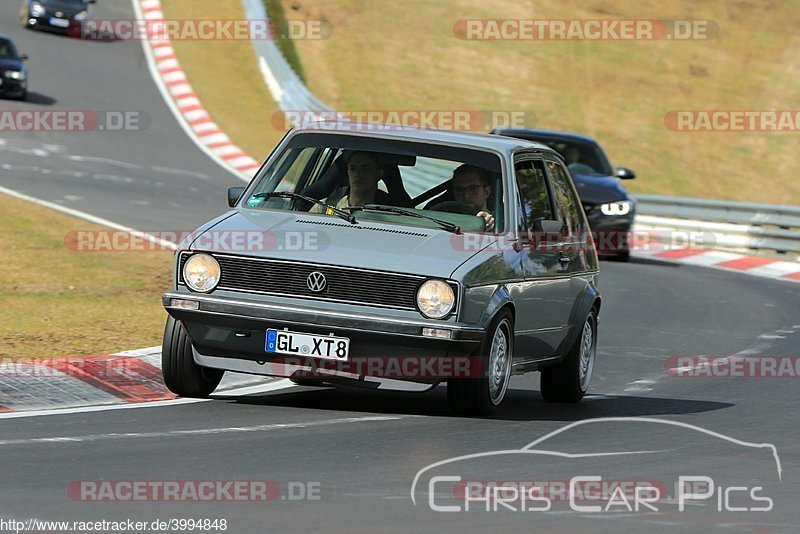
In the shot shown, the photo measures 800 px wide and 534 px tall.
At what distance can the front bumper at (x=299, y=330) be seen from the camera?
8695mm

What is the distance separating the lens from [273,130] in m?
32.9

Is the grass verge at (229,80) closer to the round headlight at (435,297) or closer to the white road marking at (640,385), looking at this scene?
the white road marking at (640,385)

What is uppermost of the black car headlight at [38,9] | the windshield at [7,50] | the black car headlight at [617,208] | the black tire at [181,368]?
the black car headlight at [38,9]

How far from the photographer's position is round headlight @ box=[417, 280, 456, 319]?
28.8ft

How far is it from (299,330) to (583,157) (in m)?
15.3

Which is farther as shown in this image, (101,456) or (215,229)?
(215,229)

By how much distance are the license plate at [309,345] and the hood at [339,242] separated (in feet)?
1.33

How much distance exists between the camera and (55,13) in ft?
127

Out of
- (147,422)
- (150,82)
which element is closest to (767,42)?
(150,82)

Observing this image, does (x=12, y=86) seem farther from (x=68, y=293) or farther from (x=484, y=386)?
(x=484, y=386)

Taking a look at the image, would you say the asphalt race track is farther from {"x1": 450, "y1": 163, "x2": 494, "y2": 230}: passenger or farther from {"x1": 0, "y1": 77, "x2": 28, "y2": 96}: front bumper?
{"x1": 0, "y1": 77, "x2": 28, "y2": 96}: front bumper

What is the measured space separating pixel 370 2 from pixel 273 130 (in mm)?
15737

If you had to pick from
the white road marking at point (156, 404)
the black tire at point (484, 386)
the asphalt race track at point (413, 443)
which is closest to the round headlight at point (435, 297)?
the black tire at point (484, 386)

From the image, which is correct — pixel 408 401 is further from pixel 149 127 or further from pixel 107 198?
pixel 149 127
